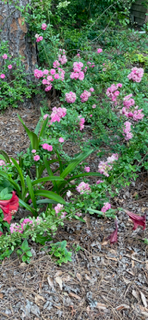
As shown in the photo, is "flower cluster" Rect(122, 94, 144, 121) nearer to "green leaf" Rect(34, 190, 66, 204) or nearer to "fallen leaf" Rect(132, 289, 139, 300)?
"green leaf" Rect(34, 190, 66, 204)

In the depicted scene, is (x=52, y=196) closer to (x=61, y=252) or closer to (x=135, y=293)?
(x=61, y=252)

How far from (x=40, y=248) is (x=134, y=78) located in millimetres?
1625

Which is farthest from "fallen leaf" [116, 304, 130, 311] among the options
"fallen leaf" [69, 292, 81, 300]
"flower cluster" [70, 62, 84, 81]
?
"flower cluster" [70, 62, 84, 81]

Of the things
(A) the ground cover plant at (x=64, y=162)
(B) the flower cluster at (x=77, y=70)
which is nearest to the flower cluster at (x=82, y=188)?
(A) the ground cover plant at (x=64, y=162)

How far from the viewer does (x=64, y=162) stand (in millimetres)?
2574

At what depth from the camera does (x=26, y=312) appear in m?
1.58

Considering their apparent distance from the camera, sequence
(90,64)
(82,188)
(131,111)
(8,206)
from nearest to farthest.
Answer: (8,206) → (82,188) → (131,111) → (90,64)

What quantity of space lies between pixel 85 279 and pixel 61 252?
248 mm

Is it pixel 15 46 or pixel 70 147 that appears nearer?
pixel 70 147

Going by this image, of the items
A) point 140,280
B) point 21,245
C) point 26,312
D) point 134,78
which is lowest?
point 140,280

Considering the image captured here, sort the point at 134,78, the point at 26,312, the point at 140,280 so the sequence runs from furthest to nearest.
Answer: the point at 134,78 < the point at 140,280 < the point at 26,312

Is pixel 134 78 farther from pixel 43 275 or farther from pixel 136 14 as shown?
pixel 136 14

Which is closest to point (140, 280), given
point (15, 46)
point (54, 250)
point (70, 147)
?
point (54, 250)

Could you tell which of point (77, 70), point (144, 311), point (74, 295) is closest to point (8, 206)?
point (74, 295)
